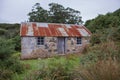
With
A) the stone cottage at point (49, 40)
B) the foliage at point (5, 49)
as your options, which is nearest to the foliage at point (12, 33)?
the stone cottage at point (49, 40)

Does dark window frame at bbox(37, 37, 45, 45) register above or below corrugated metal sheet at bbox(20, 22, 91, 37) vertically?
below

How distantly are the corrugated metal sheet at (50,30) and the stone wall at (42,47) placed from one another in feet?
1.68

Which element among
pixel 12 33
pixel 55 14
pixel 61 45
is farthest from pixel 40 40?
pixel 55 14

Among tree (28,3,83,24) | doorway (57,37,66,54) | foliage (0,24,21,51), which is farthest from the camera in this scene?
tree (28,3,83,24)

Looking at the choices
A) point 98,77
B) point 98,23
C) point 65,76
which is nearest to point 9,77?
point 65,76

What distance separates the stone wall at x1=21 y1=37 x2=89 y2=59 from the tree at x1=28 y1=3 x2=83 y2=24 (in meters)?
16.0

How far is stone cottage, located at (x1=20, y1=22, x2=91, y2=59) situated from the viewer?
56.5 feet

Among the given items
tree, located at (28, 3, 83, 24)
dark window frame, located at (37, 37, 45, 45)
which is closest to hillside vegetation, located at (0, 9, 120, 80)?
dark window frame, located at (37, 37, 45, 45)

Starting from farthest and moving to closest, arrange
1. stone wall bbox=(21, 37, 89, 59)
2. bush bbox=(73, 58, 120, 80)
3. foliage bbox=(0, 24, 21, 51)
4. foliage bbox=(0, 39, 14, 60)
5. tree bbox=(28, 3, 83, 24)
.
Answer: tree bbox=(28, 3, 83, 24), foliage bbox=(0, 24, 21, 51), stone wall bbox=(21, 37, 89, 59), foliage bbox=(0, 39, 14, 60), bush bbox=(73, 58, 120, 80)

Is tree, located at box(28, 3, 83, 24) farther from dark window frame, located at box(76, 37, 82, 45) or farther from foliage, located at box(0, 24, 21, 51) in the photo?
dark window frame, located at box(76, 37, 82, 45)

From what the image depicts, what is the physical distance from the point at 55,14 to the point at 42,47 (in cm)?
1871

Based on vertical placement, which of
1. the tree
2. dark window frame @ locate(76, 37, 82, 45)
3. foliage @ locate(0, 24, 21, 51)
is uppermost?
the tree

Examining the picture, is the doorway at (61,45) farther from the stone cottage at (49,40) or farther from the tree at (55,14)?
the tree at (55,14)

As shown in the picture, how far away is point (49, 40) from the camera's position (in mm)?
17922
